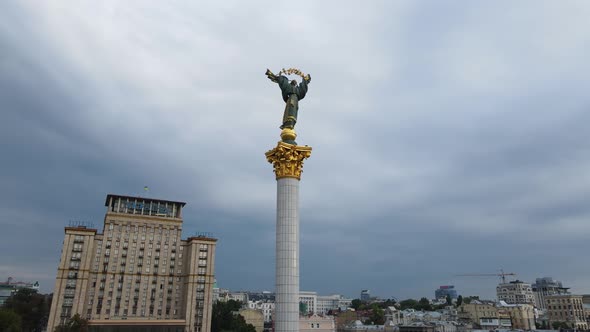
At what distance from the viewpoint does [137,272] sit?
7831cm

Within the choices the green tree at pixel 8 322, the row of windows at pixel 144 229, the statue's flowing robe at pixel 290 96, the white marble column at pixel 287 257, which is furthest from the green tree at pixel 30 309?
the statue's flowing robe at pixel 290 96

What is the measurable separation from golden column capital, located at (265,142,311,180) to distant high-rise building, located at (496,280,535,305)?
177 m

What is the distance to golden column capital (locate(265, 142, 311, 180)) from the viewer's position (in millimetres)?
24719

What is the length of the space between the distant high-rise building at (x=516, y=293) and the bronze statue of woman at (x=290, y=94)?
177m

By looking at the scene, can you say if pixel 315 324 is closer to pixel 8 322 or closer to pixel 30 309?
pixel 8 322

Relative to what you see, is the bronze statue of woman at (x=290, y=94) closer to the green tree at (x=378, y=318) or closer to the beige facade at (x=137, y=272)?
the beige facade at (x=137, y=272)

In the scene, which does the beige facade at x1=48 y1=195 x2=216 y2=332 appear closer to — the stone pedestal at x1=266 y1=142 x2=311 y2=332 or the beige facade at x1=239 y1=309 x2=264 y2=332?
the beige facade at x1=239 y1=309 x2=264 y2=332

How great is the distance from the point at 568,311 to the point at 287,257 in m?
111

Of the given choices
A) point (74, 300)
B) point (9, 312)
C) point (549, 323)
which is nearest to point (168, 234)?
point (74, 300)

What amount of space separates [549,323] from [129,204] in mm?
108973

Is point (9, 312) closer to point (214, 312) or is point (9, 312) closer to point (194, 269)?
point (194, 269)

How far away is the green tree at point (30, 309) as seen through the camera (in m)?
78.7

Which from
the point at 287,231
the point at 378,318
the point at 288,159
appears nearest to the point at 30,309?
the point at 287,231

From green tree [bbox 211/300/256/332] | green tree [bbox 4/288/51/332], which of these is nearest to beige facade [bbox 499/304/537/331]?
green tree [bbox 211/300/256/332]
